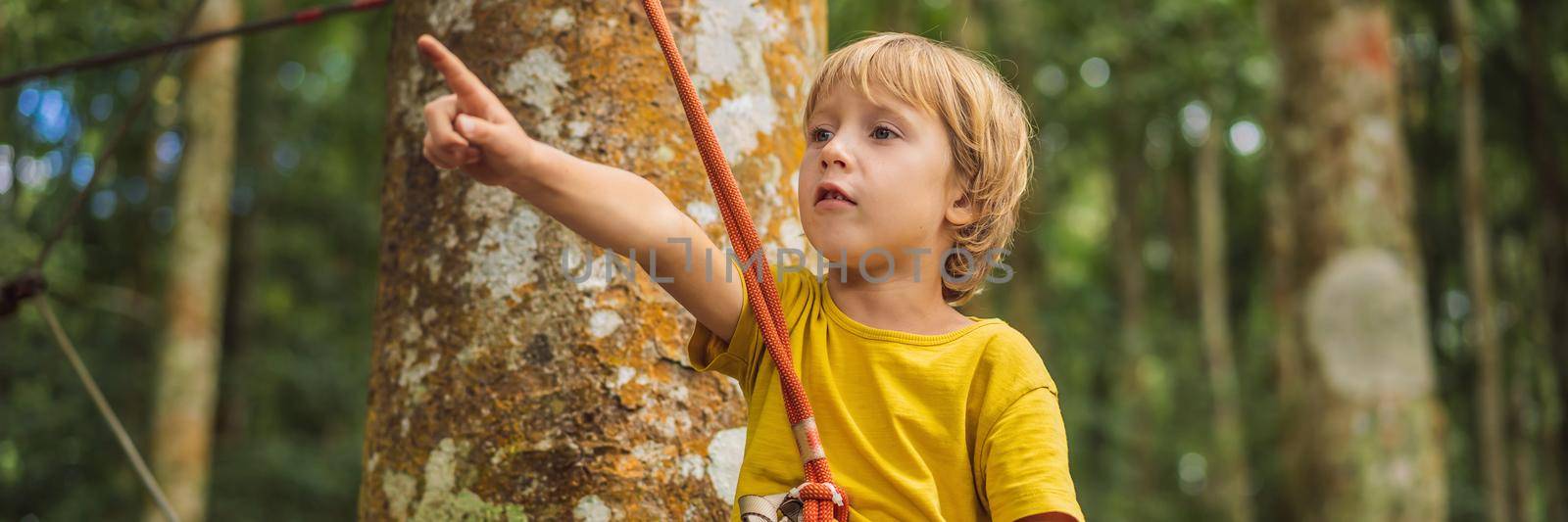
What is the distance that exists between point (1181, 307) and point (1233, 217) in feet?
4.52

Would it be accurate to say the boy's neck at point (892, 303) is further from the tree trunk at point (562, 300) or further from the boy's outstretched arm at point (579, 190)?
the tree trunk at point (562, 300)

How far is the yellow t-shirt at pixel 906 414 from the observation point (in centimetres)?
121

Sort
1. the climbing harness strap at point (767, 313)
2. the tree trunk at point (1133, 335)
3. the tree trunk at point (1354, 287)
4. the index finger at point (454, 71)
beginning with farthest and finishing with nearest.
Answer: the tree trunk at point (1133, 335)
the tree trunk at point (1354, 287)
the climbing harness strap at point (767, 313)
the index finger at point (454, 71)

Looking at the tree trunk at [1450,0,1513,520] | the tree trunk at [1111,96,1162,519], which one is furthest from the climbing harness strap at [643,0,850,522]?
the tree trunk at [1111,96,1162,519]

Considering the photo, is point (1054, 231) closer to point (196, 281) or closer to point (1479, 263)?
point (1479, 263)

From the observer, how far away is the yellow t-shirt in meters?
1.21

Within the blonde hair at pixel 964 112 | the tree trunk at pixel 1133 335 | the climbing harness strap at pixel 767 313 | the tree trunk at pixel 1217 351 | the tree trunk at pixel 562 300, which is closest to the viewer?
the climbing harness strap at pixel 767 313

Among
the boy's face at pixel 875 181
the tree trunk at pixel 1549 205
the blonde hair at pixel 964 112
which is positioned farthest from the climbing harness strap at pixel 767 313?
the tree trunk at pixel 1549 205

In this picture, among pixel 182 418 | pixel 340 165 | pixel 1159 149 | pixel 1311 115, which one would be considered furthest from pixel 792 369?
pixel 1159 149

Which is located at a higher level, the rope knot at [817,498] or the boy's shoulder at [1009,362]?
the boy's shoulder at [1009,362]

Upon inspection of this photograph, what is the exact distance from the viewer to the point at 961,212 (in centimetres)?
132

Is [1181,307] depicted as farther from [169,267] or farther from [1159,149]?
[169,267]

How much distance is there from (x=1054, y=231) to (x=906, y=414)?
1453 cm

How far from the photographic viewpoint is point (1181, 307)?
15.7 m
